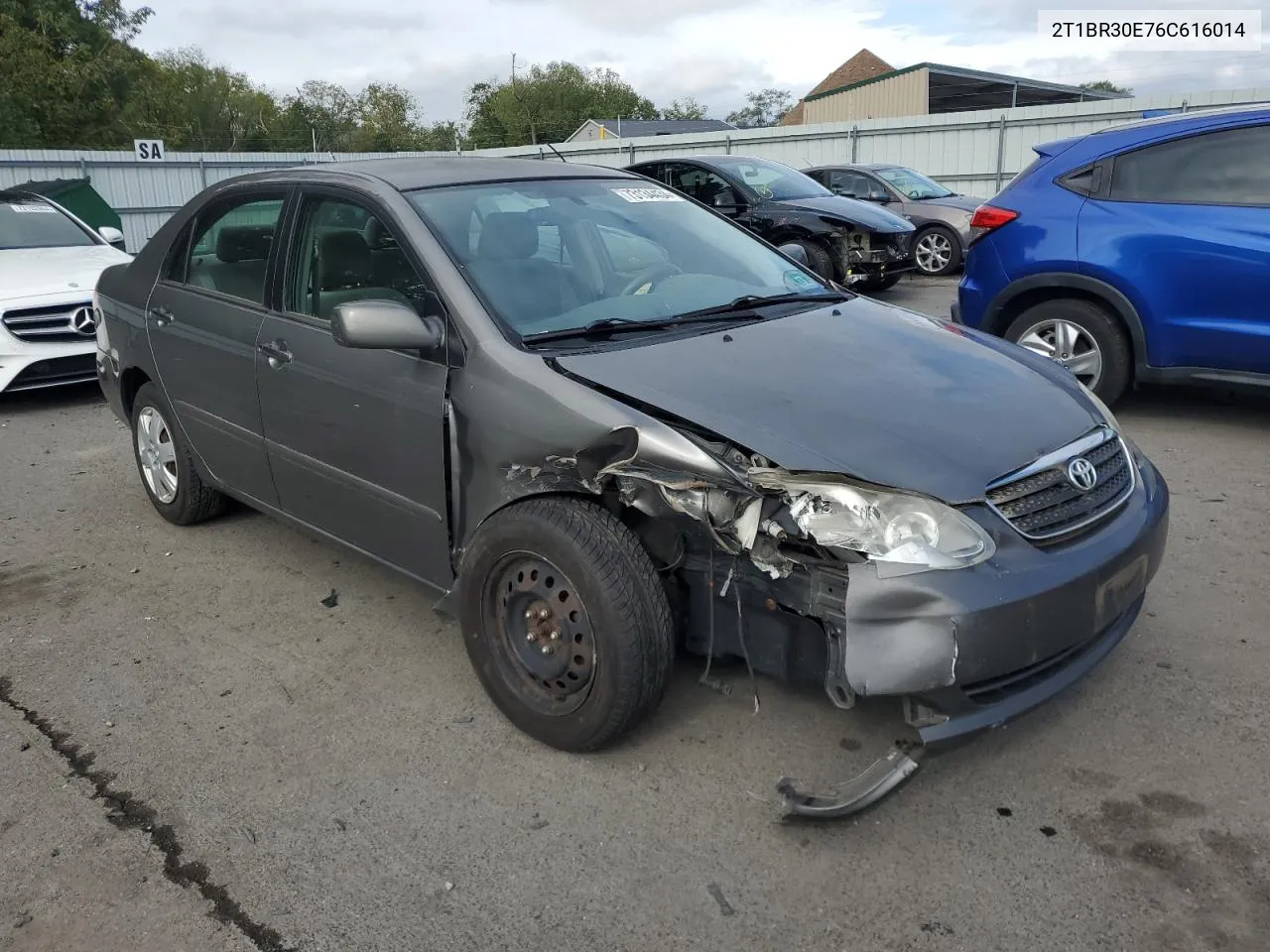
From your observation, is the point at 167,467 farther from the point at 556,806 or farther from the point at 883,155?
the point at 883,155

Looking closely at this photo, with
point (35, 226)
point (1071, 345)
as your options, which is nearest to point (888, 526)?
point (1071, 345)

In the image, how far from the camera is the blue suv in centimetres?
552

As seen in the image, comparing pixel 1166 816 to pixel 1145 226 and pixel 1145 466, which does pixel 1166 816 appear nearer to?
pixel 1145 466

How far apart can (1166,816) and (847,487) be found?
1220 millimetres

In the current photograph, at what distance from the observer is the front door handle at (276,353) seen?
3.76 meters

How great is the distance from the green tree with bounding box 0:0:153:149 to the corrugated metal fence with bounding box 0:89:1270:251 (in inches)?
382

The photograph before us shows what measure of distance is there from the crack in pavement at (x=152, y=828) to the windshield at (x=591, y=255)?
5.65 ft

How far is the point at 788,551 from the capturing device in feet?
8.65

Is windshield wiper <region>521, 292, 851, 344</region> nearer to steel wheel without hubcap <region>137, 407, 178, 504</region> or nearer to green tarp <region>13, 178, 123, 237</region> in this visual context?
steel wheel without hubcap <region>137, 407, 178, 504</region>

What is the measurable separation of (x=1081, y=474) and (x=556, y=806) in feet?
A: 5.61

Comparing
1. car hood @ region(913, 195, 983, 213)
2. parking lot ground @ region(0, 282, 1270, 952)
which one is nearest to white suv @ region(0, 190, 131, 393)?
parking lot ground @ region(0, 282, 1270, 952)

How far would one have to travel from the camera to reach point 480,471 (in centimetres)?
308

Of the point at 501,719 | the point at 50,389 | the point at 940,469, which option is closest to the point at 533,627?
the point at 501,719

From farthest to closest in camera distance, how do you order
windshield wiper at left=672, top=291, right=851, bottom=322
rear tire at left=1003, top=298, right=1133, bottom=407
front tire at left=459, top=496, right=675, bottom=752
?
rear tire at left=1003, top=298, right=1133, bottom=407 < windshield wiper at left=672, top=291, right=851, bottom=322 < front tire at left=459, top=496, right=675, bottom=752
